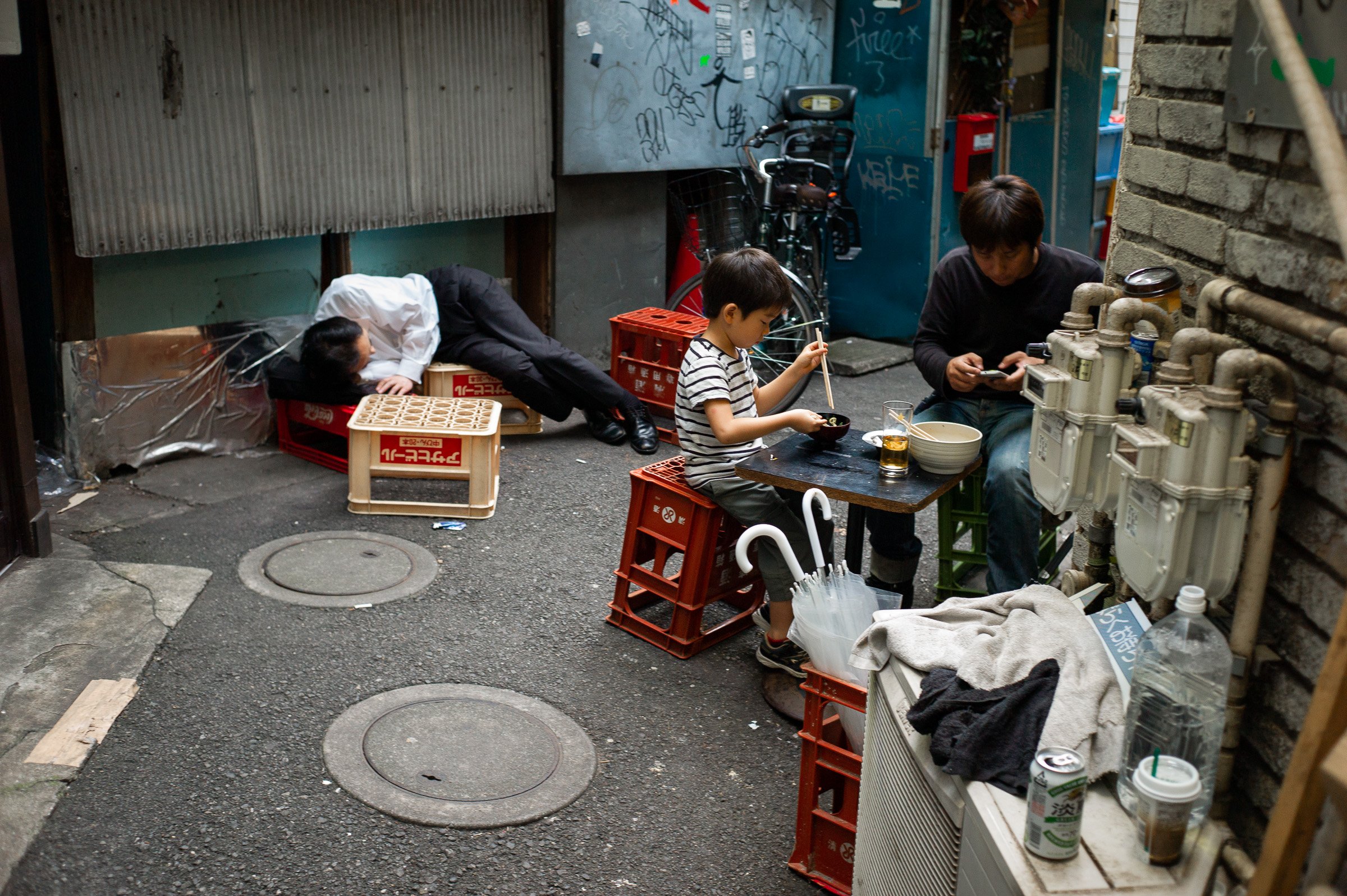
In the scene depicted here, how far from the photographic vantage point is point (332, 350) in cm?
609

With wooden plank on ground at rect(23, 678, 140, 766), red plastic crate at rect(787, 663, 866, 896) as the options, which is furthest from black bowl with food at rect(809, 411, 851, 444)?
wooden plank on ground at rect(23, 678, 140, 766)

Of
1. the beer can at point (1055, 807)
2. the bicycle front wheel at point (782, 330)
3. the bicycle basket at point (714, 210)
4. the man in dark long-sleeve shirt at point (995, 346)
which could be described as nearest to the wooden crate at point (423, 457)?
the man in dark long-sleeve shirt at point (995, 346)

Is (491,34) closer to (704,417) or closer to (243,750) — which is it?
(704,417)

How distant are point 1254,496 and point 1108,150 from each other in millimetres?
11012

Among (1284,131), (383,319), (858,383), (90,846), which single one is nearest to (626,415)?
(383,319)

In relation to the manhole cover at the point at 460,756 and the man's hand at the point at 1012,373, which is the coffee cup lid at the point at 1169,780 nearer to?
the manhole cover at the point at 460,756

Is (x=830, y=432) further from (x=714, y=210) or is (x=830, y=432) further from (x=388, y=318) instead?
(x=714, y=210)

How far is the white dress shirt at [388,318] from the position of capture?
6.43 m

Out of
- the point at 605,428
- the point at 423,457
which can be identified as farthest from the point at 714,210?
the point at 423,457

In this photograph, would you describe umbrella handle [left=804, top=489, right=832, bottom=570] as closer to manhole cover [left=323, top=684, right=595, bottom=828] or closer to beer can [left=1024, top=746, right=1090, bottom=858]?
manhole cover [left=323, top=684, right=595, bottom=828]

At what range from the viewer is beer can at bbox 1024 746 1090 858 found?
6.71 feet

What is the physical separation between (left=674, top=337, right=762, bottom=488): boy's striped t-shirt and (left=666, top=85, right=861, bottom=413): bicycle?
9.90 feet

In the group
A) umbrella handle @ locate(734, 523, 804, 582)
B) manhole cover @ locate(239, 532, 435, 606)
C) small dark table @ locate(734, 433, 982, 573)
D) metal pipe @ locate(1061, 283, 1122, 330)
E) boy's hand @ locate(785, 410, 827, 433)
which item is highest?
metal pipe @ locate(1061, 283, 1122, 330)

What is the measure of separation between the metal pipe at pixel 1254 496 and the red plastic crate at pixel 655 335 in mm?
4878
